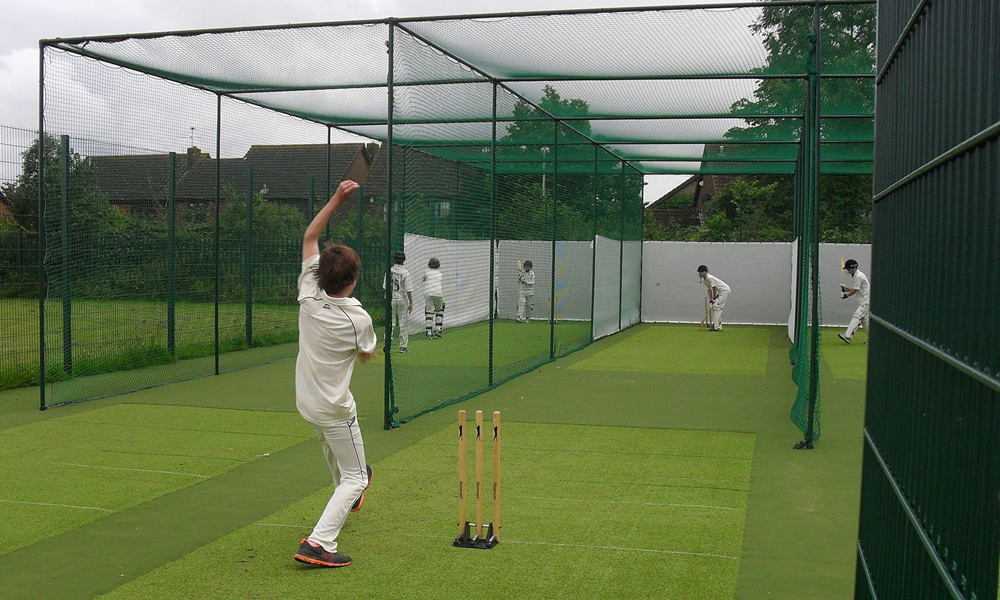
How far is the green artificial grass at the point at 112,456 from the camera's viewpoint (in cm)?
557

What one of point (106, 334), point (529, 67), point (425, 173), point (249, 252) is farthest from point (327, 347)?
point (249, 252)

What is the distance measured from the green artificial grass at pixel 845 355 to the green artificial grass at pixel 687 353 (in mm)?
983

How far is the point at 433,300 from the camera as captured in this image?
12164 millimetres

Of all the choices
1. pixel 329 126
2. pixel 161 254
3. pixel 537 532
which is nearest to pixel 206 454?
pixel 537 532

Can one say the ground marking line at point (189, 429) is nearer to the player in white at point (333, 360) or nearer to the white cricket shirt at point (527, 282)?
the player in white at point (333, 360)

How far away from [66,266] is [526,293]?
7.98 metres

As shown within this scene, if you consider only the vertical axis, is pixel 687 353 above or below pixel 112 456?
above

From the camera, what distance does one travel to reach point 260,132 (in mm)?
12867

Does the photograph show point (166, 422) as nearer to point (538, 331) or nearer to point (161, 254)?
point (161, 254)

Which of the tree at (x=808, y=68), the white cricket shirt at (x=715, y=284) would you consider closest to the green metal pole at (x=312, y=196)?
the tree at (x=808, y=68)

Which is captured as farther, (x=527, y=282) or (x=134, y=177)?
(x=527, y=282)

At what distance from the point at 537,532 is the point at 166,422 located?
4576mm

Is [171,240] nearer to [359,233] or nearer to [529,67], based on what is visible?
[359,233]

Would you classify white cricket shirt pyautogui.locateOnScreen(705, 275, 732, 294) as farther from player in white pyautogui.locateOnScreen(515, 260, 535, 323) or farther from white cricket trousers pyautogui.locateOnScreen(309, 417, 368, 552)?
white cricket trousers pyautogui.locateOnScreen(309, 417, 368, 552)
